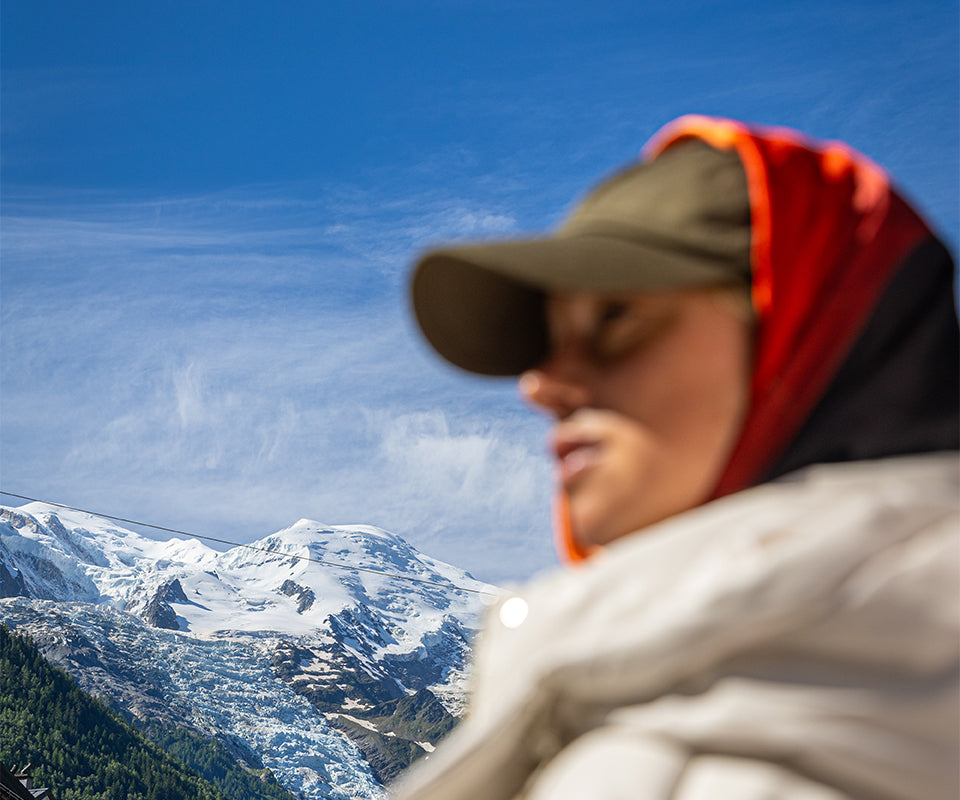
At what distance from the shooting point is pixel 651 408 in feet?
1.95

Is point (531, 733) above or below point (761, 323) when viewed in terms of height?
below

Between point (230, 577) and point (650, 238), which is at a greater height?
point (650, 238)

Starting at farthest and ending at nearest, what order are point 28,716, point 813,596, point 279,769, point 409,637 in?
point 409,637 → point 279,769 → point 28,716 → point 813,596

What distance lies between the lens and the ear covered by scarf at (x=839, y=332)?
565 millimetres

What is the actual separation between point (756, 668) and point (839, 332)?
244 millimetres

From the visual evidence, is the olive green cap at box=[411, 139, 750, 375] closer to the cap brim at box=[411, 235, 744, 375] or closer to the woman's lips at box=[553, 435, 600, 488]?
the cap brim at box=[411, 235, 744, 375]

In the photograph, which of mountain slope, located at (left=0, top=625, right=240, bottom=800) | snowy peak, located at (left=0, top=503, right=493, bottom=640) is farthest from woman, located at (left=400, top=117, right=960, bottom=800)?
snowy peak, located at (left=0, top=503, right=493, bottom=640)

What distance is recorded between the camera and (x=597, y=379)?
62 cm

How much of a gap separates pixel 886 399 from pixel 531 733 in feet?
1.03

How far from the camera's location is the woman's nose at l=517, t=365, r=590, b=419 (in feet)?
2.08

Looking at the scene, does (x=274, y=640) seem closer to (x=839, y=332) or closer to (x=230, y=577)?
(x=230, y=577)

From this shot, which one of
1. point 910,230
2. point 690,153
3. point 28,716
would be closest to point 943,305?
point 910,230

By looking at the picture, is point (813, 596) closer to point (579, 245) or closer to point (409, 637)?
point (579, 245)

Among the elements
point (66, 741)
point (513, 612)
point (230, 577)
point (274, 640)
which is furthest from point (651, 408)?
point (230, 577)
